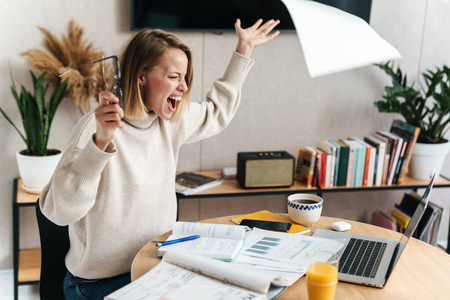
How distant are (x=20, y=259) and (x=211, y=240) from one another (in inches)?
63.1

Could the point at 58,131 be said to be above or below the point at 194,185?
above

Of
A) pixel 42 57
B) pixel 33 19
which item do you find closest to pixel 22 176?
pixel 42 57

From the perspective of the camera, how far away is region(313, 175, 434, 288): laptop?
1257 millimetres

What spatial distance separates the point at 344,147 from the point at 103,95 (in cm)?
170

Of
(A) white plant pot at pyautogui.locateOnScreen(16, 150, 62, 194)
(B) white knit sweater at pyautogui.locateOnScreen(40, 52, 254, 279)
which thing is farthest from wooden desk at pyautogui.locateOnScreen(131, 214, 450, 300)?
(A) white plant pot at pyautogui.locateOnScreen(16, 150, 62, 194)

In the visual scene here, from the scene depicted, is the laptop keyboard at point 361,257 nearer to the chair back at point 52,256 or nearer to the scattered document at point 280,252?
the scattered document at point 280,252

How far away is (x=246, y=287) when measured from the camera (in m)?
1.15

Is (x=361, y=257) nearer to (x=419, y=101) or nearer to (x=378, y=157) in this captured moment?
(x=378, y=157)

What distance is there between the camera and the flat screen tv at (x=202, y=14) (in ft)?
8.45

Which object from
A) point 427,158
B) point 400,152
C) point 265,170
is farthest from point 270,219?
point 427,158

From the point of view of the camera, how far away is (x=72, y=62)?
98.5 inches

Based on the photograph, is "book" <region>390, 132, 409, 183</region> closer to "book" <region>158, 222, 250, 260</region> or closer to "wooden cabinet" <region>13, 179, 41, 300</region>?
"book" <region>158, 222, 250, 260</region>

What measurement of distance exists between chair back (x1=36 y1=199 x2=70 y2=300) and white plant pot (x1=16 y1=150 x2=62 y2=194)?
769 mm

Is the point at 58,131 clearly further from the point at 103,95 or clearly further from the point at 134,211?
the point at 103,95
